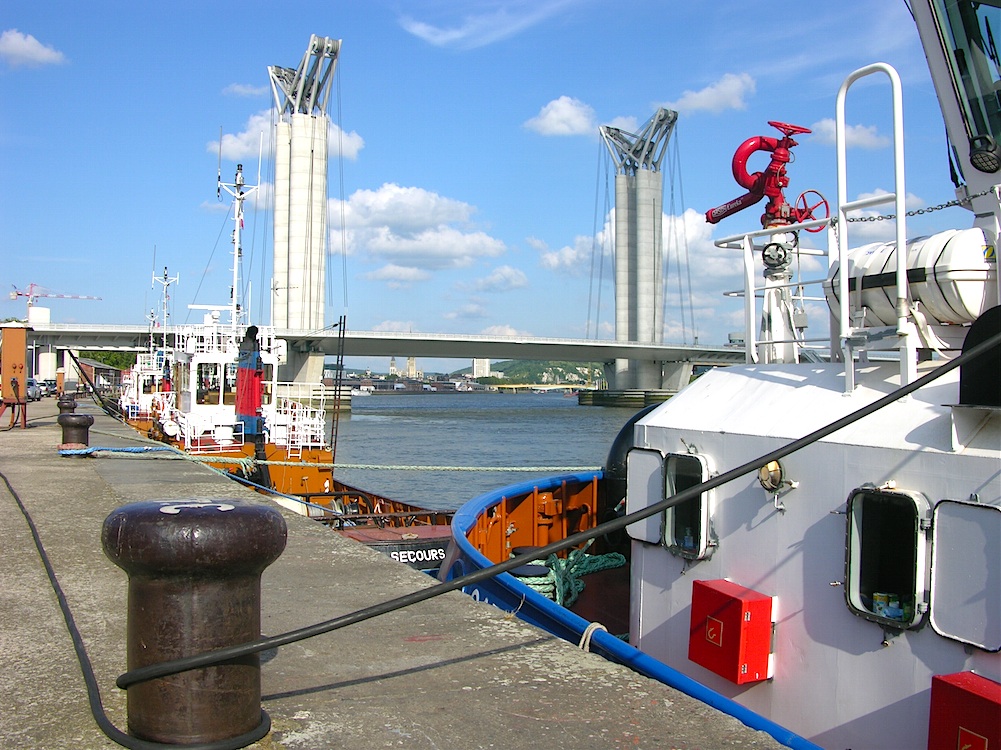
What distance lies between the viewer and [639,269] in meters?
84.6

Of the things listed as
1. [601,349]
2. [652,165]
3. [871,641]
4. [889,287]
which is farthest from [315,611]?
[652,165]

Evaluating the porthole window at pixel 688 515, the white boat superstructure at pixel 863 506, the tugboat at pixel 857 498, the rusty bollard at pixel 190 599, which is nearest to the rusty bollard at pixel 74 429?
the tugboat at pixel 857 498

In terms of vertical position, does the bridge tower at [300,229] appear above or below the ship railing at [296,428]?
above

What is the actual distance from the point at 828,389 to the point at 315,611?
3265 mm

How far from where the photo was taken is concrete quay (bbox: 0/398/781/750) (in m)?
3.18

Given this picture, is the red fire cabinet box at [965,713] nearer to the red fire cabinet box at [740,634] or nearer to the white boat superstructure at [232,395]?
the red fire cabinet box at [740,634]

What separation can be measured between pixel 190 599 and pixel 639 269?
8367 cm

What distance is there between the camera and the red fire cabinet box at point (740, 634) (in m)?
4.98

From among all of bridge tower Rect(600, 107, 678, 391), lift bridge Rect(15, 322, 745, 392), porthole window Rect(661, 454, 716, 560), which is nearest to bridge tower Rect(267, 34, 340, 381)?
lift bridge Rect(15, 322, 745, 392)

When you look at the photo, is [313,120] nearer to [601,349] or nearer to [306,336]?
[306,336]

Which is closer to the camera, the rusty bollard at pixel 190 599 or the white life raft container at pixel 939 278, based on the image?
the rusty bollard at pixel 190 599

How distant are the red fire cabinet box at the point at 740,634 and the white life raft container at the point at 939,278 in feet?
5.95

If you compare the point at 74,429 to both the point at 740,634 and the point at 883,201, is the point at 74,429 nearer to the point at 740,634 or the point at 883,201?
the point at 740,634

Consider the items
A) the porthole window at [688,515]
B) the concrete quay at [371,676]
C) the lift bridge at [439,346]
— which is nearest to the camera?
the concrete quay at [371,676]
